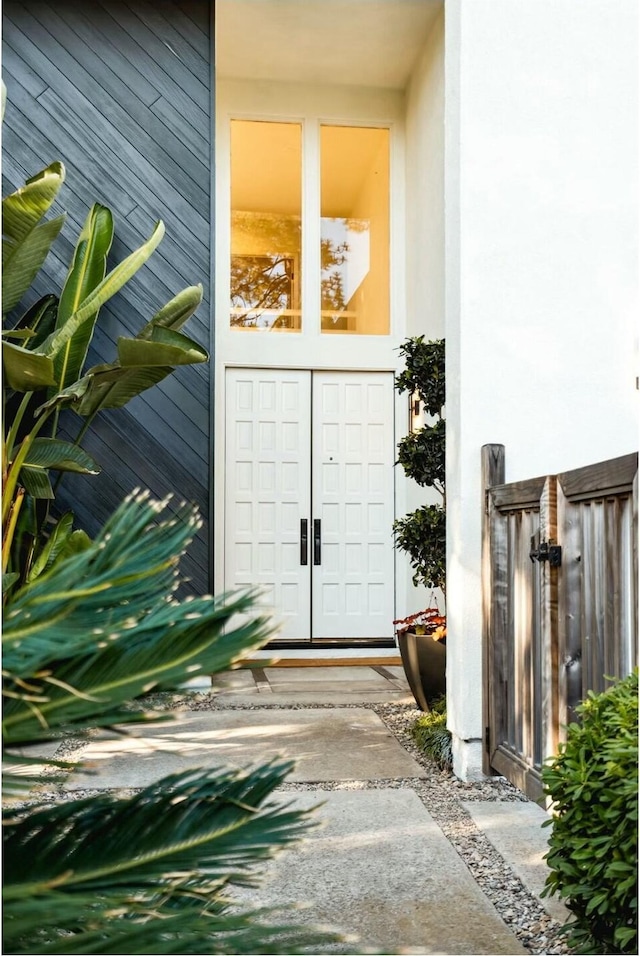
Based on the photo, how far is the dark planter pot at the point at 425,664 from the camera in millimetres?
4047

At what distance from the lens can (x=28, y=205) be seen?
411 centimetres

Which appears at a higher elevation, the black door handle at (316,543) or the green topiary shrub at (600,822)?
Answer: the black door handle at (316,543)

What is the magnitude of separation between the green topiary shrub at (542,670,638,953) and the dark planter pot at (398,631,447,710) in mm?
2270

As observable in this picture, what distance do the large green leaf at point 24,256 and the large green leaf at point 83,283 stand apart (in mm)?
220

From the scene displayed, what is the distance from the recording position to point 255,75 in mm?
6562

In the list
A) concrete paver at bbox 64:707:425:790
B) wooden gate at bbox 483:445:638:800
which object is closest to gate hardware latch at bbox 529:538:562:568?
wooden gate at bbox 483:445:638:800

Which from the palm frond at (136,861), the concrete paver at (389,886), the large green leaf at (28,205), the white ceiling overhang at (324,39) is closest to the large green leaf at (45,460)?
the large green leaf at (28,205)

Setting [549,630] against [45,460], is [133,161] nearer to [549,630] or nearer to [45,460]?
[45,460]

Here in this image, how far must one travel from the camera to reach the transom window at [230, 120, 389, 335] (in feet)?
22.0

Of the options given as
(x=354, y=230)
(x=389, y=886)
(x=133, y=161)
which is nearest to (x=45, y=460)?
(x=133, y=161)

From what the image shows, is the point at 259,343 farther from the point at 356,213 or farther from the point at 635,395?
the point at 635,395

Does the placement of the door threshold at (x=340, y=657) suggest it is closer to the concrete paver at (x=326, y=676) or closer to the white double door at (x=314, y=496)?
the white double door at (x=314, y=496)

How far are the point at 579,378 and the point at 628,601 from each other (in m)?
1.49

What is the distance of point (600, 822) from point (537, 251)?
2.39 m
